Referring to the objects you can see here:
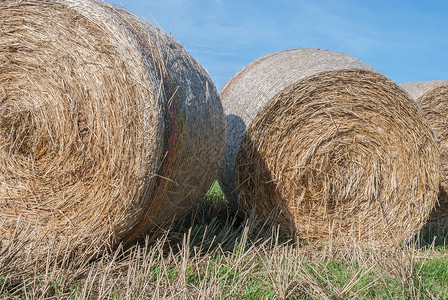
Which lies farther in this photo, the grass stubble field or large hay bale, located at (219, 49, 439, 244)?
large hay bale, located at (219, 49, 439, 244)

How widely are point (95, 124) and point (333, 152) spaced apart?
229 centimetres

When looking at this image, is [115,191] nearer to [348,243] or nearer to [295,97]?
[295,97]

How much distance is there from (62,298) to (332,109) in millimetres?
2881

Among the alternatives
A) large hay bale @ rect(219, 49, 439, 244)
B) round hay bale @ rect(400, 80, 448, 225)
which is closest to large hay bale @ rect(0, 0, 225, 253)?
large hay bale @ rect(219, 49, 439, 244)

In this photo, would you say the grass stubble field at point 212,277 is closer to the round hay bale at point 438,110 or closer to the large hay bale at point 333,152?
the large hay bale at point 333,152

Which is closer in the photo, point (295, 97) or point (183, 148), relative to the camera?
point (183, 148)

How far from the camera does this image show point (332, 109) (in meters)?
4.59

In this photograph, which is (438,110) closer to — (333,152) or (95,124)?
(333,152)

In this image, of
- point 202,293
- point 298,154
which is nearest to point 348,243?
point 298,154

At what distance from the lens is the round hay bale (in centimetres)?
590

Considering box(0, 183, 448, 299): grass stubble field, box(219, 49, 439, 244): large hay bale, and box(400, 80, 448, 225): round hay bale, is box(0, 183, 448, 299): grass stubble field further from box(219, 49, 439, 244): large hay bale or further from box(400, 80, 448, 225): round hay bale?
box(400, 80, 448, 225): round hay bale

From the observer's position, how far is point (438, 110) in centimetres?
598

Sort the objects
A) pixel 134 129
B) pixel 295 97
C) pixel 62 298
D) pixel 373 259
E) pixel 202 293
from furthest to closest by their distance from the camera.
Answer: pixel 295 97, pixel 373 259, pixel 134 129, pixel 62 298, pixel 202 293

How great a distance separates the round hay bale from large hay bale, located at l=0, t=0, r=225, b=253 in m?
3.14
